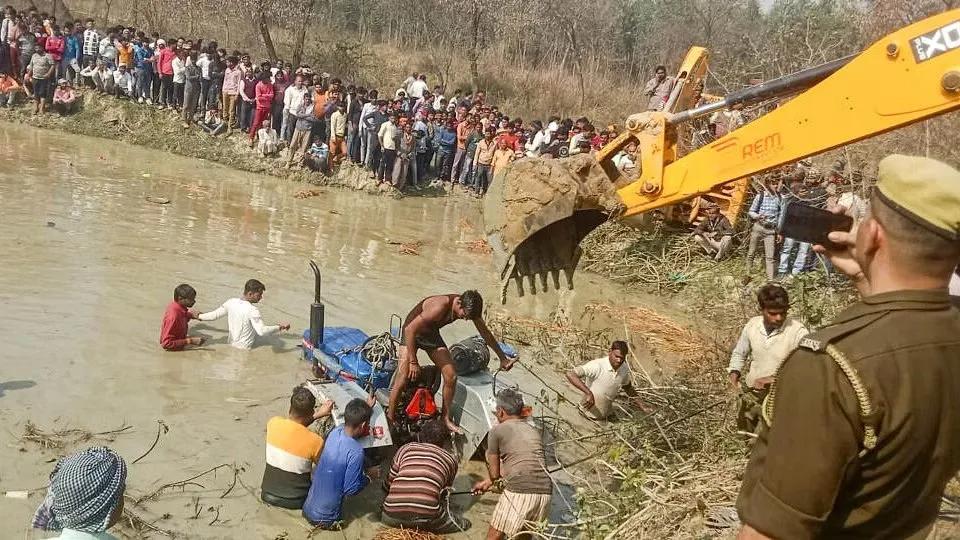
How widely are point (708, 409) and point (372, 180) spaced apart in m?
13.1

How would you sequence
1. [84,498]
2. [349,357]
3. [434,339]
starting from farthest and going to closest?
[349,357] < [434,339] < [84,498]

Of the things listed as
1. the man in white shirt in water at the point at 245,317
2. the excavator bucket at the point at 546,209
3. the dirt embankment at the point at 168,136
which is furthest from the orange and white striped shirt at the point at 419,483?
the dirt embankment at the point at 168,136

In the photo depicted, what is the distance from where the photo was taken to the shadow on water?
21.3ft

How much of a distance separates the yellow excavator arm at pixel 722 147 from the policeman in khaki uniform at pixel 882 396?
7.76 ft

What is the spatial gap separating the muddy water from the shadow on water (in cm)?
1

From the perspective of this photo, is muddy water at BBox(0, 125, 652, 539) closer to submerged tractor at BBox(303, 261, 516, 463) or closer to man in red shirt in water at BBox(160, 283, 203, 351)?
man in red shirt in water at BBox(160, 283, 203, 351)

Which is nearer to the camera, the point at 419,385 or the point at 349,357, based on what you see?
the point at 419,385

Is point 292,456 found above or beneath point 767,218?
beneath

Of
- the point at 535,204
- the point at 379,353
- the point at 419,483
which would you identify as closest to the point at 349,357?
the point at 379,353

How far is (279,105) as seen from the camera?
707 inches

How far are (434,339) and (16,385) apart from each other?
3735 mm

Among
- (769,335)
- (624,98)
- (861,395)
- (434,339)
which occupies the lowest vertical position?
(434,339)

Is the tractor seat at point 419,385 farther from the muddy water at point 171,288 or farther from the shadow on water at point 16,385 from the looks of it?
the shadow on water at point 16,385

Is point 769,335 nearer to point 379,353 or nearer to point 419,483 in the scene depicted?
point 419,483
